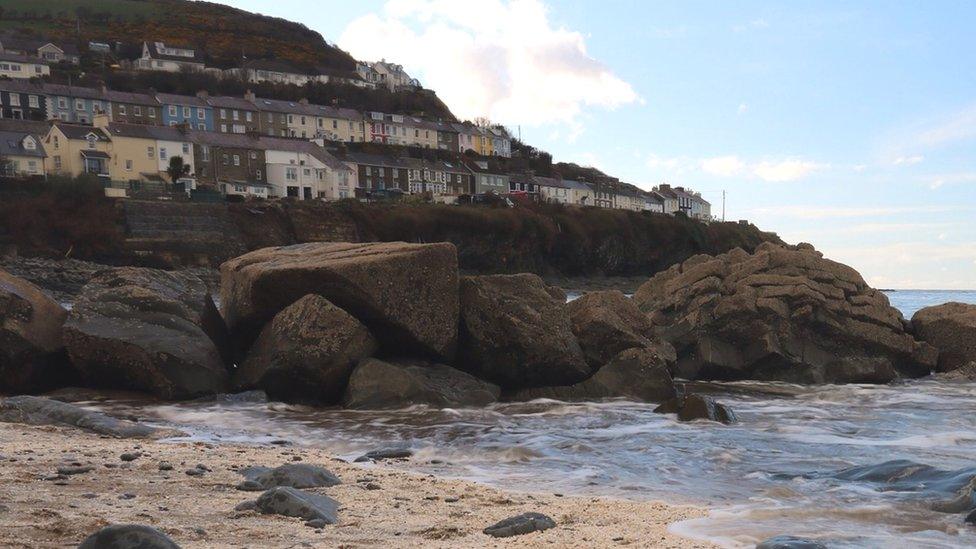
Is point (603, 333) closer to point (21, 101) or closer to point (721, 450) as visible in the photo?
point (721, 450)

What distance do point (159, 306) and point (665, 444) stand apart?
8.77 m

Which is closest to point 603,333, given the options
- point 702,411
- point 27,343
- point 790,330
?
point 702,411

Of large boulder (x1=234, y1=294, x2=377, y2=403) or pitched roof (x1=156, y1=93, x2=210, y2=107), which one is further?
pitched roof (x1=156, y1=93, x2=210, y2=107)

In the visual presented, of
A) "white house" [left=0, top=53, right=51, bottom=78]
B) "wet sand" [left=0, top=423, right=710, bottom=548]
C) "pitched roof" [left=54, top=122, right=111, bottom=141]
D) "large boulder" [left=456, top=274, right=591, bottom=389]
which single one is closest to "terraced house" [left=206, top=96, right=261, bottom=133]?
"white house" [left=0, top=53, right=51, bottom=78]

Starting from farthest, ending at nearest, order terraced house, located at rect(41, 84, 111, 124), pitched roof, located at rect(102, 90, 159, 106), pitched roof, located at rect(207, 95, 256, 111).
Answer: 1. pitched roof, located at rect(207, 95, 256, 111)
2. pitched roof, located at rect(102, 90, 159, 106)
3. terraced house, located at rect(41, 84, 111, 124)

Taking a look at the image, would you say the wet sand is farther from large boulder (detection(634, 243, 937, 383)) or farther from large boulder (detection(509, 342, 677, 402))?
large boulder (detection(634, 243, 937, 383))

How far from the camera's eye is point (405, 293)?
14.3m

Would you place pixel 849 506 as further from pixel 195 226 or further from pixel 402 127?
pixel 402 127

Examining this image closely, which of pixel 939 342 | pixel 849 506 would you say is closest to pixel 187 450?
pixel 849 506

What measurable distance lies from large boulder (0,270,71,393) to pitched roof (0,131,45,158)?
75.9 m

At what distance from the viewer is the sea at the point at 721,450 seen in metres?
7.21

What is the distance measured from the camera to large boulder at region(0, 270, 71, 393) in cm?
1361

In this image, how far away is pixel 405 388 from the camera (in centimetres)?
1349

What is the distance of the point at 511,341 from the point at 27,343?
785 cm
